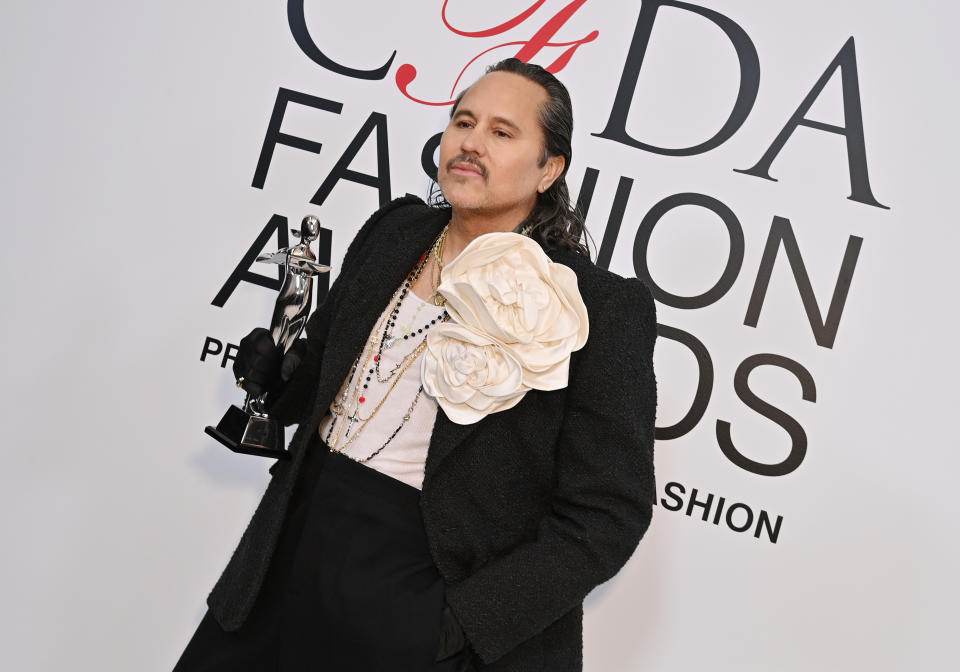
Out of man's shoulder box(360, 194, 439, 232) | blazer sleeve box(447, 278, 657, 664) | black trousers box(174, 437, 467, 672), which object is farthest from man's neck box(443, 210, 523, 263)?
black trousers box(174, 437, 467, 672)

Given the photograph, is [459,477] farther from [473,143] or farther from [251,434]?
[473,143]

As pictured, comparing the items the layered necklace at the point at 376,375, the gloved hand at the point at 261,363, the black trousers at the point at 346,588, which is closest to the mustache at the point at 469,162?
the layered necklace at the point at 376,375

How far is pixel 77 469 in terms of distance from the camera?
2.69 meters

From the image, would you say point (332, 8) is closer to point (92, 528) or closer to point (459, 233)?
point (459, 233)

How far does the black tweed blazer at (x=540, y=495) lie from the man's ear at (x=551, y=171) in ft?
0.69

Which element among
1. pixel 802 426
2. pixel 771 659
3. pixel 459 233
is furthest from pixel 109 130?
pixel 771 659

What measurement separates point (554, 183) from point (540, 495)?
26.6 inches

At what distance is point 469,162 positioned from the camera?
1.63 m

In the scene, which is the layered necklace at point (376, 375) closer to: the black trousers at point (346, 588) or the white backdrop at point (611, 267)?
the black trousers at point (346, 588)

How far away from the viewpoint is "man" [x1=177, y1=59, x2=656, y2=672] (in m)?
1.43

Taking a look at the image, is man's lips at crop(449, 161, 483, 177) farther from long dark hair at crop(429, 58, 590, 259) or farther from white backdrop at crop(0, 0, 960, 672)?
white backdrop at crop(0, 0, 960, 672)

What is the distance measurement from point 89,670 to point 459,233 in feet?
6.34

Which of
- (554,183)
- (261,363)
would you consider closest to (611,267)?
(554,183)

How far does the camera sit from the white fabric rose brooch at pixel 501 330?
142cm
